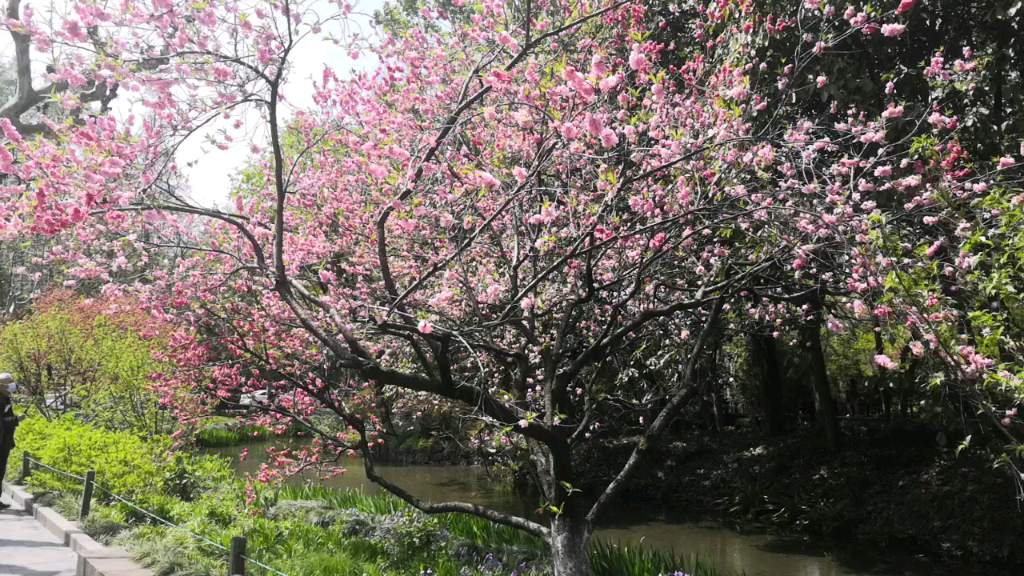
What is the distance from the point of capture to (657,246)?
19.3 feet

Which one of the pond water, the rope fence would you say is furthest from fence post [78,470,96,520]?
the pond water

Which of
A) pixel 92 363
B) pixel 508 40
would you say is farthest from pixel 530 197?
pixel 92 363

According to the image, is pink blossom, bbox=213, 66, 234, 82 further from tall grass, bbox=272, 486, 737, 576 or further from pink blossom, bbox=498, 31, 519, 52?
tall grass, bbox=272, 486, 737, 576

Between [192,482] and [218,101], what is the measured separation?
6.65m

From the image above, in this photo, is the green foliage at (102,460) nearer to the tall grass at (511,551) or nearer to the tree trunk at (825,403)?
the tall grass at (511,551)

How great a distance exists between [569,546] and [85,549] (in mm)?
4699

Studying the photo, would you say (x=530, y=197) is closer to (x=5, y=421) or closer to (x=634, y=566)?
(x=634, y=566)

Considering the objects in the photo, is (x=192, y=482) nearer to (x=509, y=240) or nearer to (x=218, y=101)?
(x=509, y=240)

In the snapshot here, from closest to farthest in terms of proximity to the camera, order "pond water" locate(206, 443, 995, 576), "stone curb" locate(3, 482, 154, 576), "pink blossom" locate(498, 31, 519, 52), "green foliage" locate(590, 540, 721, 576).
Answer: "pink blossom" locate(498, 31, 519, 52)
"stone curb" locate(3, 482, 154, 576)
"green foliage" locate(590, 540, 721, 576)
"pond water" locate(206, 443, 995, 576)

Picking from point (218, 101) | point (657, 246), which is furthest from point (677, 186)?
point (218, 101)

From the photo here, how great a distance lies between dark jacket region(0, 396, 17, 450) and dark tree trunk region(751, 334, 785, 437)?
41.1 ft

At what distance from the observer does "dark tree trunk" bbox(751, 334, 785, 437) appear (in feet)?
48.4

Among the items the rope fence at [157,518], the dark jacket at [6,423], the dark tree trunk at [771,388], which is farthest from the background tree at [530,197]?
the dark tree trunk at [771,388]

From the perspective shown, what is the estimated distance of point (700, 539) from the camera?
11.7m
